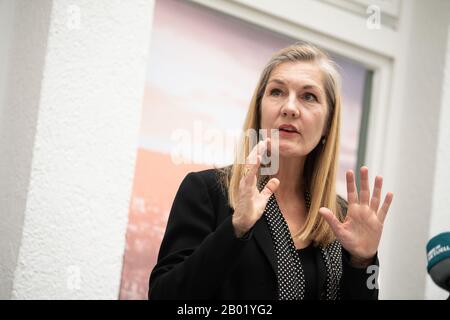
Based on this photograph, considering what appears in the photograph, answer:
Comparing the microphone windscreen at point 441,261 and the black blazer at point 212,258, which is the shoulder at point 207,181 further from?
the microphone windscreen at point 441,261

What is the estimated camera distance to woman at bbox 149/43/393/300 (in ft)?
3.72

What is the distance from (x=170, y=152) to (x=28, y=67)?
2.05ft

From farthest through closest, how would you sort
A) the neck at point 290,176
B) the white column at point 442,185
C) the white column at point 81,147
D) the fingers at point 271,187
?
the white column at point 442,185
the white column at point 81,147
the neck at point 290,176
the fingers at point 271,187

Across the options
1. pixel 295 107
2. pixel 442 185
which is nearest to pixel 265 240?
pixel 295 107

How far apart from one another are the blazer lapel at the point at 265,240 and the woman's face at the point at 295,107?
0.19 metres

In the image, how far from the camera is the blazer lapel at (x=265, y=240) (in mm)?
1264

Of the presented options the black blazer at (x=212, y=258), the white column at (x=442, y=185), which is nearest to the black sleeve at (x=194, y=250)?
the black blazer at (x=212, y=258)

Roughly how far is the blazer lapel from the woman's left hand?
139 mm

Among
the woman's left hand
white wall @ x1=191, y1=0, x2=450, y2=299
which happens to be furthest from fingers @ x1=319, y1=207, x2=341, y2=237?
white wall @ x1=191, y1=0, x2=450, y2=299

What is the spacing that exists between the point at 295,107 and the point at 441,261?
2.19 ft

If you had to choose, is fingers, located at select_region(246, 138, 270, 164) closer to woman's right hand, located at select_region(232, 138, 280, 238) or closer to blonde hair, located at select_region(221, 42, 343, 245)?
woman's right hand, located at select_region(232, 138, 280, 238)

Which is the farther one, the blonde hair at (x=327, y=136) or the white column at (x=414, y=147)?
the white column at (x=414, y=147)

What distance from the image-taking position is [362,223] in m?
1.31
